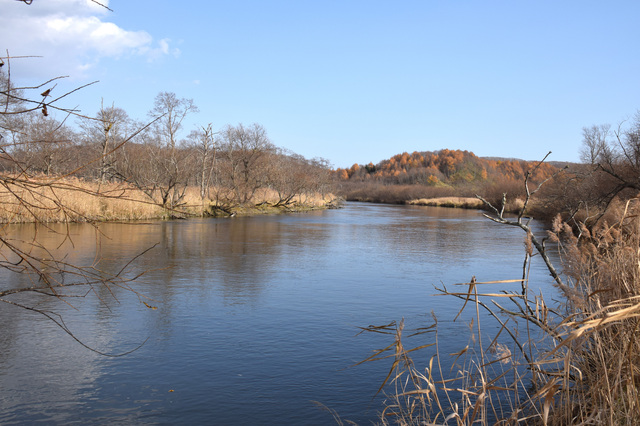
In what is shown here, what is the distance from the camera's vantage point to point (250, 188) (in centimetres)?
3772

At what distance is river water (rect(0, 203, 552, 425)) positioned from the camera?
5379 millimetres

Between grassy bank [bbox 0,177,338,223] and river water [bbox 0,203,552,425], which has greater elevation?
grassy bank [bbox 0,177,338,223]

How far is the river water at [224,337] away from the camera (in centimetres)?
538

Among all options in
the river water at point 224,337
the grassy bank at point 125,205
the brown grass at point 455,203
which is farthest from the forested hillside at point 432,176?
the river water at point 224,337

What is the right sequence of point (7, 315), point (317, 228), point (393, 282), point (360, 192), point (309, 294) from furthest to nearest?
point (360, 192) → point (317, 228) → point (393, 282) → point (309, 294) → point (7, 315)

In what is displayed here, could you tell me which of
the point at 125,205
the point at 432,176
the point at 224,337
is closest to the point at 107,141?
the point at 125,205

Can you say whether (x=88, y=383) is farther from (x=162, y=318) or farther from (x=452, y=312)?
(x=452, y=312)

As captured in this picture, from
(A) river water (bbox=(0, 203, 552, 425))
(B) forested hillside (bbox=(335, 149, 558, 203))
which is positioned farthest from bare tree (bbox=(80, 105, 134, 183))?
(B) forested hillside (bbox=(335, 149, 558, 203))

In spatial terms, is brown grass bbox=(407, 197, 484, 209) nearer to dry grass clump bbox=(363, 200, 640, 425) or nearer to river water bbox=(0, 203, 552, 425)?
river water bbox=(0, 203, 552, 425)

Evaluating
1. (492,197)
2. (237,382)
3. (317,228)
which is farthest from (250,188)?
(237,382)

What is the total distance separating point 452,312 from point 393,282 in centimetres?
263

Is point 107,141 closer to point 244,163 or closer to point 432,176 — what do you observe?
point 244,163

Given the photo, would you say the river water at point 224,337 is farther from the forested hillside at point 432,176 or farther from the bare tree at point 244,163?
the forested hillside at point 432,176

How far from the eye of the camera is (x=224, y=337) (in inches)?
298
